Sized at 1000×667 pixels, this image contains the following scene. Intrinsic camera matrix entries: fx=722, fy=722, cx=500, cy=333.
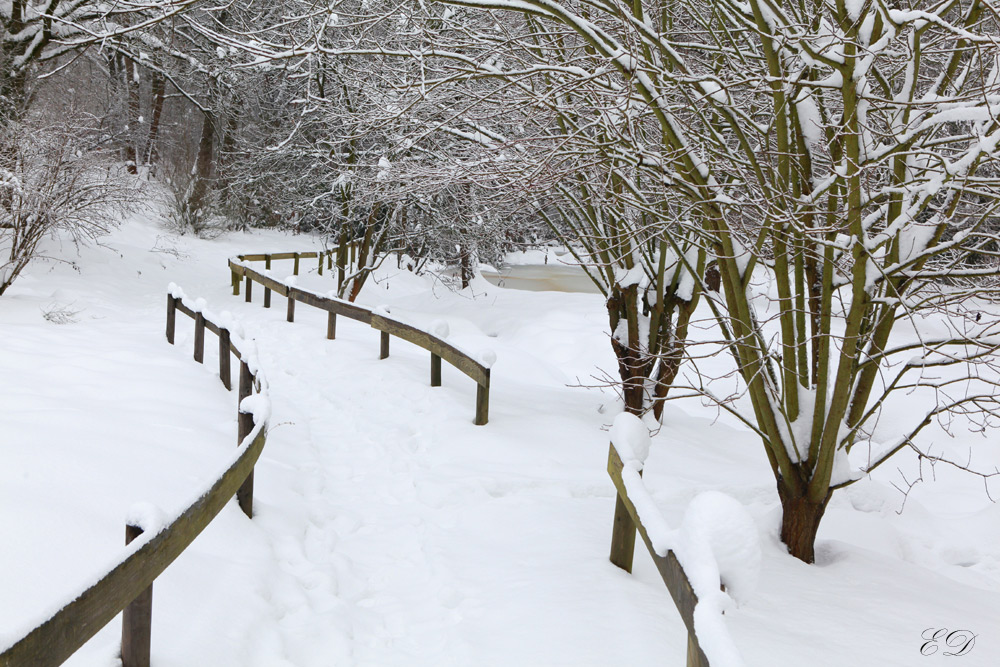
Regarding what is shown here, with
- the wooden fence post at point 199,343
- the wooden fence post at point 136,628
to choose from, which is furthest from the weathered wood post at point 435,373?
the wooden fence post at point 136,628

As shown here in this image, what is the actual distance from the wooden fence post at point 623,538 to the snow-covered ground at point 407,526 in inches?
3.0

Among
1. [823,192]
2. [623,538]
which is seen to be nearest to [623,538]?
[623,538]

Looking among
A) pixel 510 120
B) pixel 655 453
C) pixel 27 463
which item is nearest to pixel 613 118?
pixel 510 120

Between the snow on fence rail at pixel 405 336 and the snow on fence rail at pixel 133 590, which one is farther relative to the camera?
the snow on fence rail at pixel 405 336

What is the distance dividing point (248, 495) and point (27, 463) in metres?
1.23

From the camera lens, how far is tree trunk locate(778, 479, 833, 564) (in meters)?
Result: 4.96

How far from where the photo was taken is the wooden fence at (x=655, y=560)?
2471 millimetres

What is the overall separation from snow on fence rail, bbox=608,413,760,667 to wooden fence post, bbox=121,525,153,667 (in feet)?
6.53

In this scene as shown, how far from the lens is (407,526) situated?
16.5 feet

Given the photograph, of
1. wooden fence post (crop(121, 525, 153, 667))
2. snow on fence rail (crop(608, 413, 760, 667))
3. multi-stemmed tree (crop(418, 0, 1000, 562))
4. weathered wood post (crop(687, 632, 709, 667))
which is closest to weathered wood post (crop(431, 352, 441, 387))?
multi-stemmed tree (crop(418, 0, 1000, 562))

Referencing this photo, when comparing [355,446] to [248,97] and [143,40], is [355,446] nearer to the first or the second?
[143,40]

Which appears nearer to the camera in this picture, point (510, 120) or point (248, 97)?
point (510, 120)

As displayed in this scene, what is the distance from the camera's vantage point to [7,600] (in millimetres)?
2883

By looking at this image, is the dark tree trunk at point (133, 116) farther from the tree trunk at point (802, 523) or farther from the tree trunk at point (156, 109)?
the tree trunk at point (802, 523)
